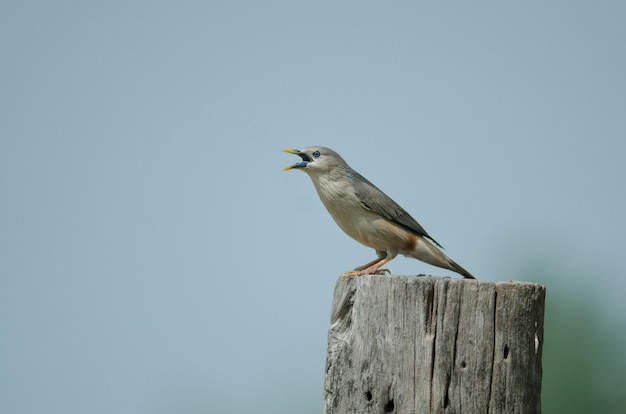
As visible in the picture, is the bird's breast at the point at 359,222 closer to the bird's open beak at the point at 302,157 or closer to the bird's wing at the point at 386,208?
the bird's wing at the point at 386,208

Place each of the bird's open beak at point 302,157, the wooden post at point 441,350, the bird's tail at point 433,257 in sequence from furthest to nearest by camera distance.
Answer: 1. the bird's open beak at point 302,157
2. the bird's tail at point 433,257
3. the wooden post at point 441,350

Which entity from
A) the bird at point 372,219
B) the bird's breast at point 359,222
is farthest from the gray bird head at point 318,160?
the bird's breast at point 359,222

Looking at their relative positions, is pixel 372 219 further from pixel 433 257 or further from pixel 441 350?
pixel 441 350

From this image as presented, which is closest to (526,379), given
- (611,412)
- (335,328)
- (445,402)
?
(445,402)

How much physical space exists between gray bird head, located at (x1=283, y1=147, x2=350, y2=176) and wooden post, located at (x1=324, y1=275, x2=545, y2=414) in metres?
2.50

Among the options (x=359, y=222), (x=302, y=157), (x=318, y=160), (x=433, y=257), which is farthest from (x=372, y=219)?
(x=302, y=157)

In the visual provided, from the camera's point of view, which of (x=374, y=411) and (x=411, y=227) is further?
(x=411, y=227)

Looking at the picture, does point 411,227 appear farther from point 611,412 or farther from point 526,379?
point 611,412

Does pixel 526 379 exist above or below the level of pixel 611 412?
above

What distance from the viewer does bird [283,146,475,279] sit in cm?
624

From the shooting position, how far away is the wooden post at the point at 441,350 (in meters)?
3.95

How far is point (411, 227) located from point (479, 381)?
2471 millimetres

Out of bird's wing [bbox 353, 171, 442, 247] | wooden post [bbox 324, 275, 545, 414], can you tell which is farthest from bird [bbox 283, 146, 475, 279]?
wooden post [bbox 324, 275, 545, 414]

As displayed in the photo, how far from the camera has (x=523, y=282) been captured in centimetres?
417
